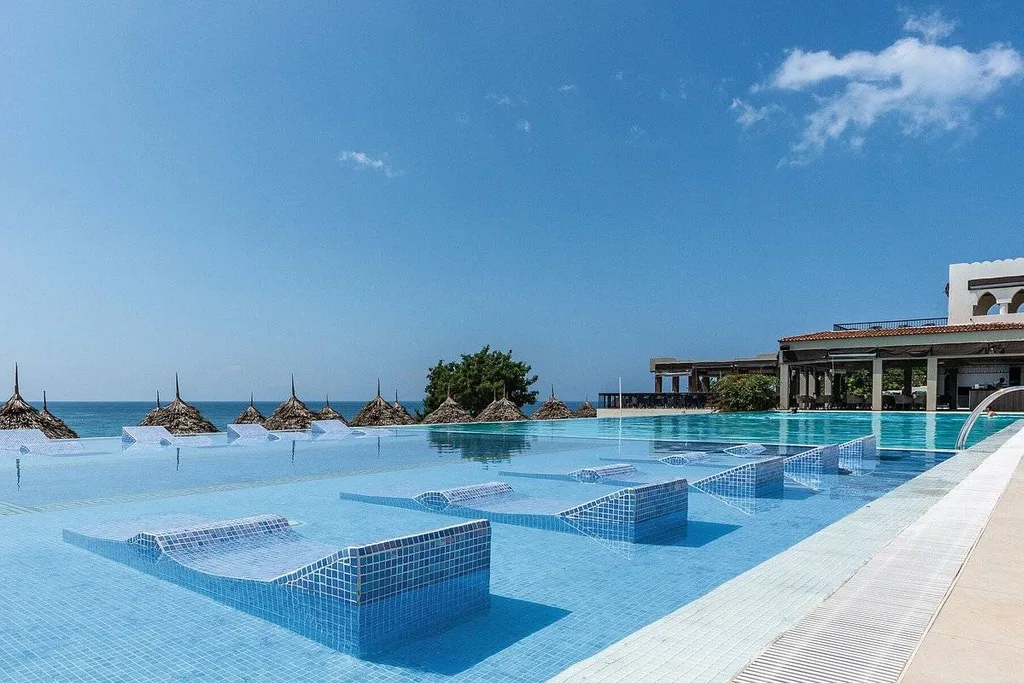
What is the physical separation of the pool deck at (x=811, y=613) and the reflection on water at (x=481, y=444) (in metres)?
7.77

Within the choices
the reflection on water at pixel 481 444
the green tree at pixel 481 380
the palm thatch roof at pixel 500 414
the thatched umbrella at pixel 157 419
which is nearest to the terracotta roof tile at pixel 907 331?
the palm thatch roof at pixel 500 414

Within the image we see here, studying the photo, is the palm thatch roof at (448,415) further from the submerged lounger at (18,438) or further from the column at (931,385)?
the column at (931,385)

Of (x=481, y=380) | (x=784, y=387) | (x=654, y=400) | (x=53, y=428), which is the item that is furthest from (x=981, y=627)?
(x=481, y=380)

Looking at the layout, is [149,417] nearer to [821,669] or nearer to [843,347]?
[821,669]

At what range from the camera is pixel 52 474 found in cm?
1026

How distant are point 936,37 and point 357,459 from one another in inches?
756

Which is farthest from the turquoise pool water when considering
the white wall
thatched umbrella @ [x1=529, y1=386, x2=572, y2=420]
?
the white wall

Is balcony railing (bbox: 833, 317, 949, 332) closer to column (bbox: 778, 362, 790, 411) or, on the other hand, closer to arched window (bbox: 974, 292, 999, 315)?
arched window (bbox: 974, 292, 999, 315)

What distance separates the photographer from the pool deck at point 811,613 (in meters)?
2.49

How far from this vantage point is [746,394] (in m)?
28.7

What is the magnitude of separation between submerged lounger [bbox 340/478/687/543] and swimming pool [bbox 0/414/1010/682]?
0.11 metres

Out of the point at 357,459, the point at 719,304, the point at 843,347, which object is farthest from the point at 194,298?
the point at 719,304

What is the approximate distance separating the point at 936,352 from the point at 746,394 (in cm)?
707

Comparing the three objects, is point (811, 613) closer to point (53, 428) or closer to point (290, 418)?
point (53, 428)
